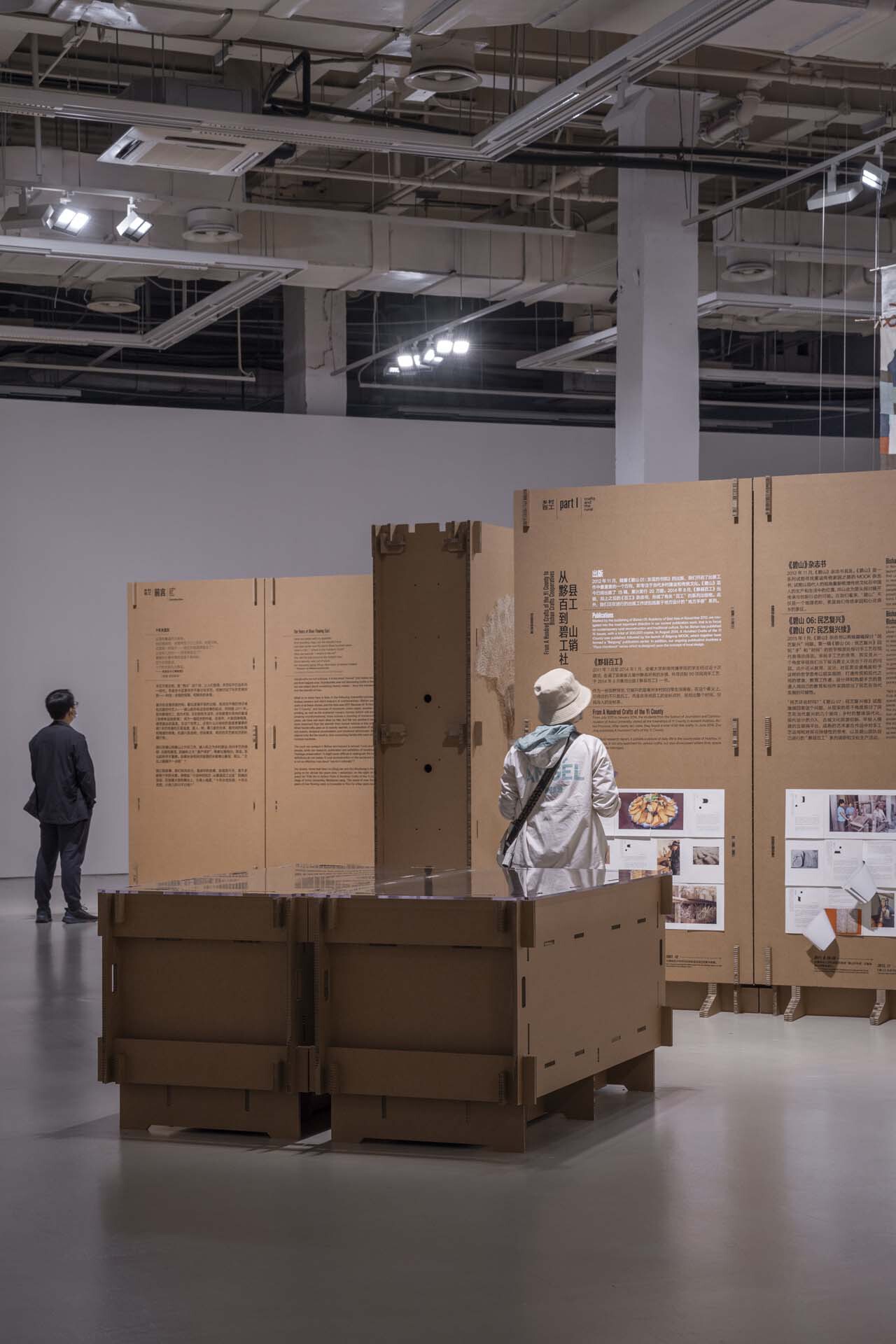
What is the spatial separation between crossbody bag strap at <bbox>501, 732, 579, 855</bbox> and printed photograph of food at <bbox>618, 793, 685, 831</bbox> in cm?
110

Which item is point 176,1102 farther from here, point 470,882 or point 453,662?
point 453,662

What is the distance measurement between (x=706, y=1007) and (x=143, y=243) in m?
6.86

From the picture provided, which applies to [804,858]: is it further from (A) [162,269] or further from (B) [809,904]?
(A) [162,269]

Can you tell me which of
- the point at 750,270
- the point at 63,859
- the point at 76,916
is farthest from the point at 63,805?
the point at 750,270

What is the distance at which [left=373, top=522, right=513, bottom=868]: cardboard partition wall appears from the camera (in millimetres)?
8047

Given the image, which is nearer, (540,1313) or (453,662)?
(540,1313)

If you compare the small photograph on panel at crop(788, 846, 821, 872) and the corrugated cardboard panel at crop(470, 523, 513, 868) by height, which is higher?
the corrugated cardboard panel at crop(470, 523, 513, 868)

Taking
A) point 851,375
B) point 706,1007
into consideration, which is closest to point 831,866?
point 706,1007

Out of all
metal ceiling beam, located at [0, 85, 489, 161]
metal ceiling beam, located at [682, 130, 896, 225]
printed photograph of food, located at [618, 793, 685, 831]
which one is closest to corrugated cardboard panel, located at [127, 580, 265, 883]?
metal ceiling beam, located at [0, 85, 489, 161]

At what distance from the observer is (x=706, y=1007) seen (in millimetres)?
7641

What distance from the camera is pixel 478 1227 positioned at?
4301 millimetres

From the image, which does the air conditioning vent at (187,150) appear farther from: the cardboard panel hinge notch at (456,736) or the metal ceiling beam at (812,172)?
the cardboard panel hinge notch at (456,736)

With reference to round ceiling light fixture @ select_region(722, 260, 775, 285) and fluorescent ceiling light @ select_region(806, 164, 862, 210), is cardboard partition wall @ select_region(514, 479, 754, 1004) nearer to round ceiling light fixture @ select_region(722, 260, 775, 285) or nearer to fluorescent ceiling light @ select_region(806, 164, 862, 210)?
fluorescent ceiling light @ select_region(806, 164, 862, 210)

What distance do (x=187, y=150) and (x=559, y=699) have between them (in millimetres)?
3992
